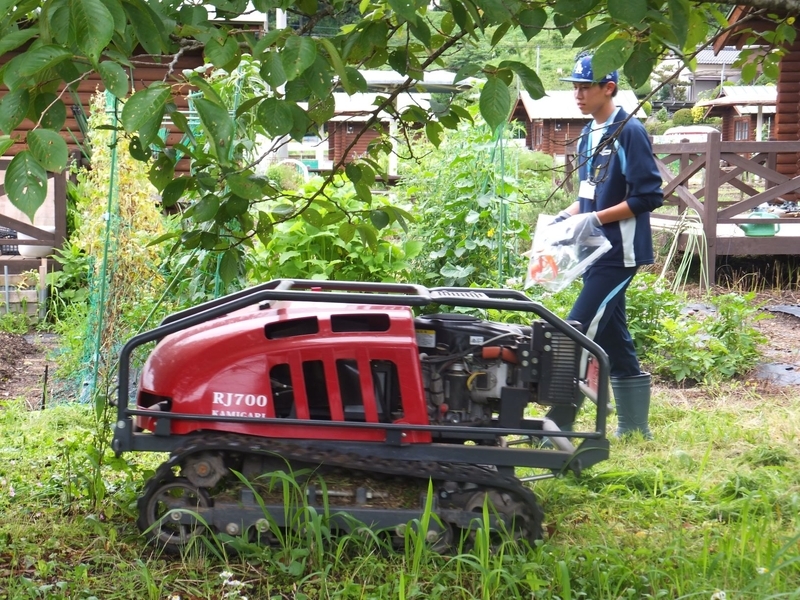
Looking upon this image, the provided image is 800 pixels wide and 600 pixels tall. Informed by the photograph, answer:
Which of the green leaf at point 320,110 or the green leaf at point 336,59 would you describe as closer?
the green leaf at point 336,59

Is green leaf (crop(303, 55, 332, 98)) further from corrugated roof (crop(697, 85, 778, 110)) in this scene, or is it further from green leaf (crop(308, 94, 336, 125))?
corrugated roof (crop(697, 85, 778, 110))

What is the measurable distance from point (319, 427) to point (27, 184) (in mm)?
1769

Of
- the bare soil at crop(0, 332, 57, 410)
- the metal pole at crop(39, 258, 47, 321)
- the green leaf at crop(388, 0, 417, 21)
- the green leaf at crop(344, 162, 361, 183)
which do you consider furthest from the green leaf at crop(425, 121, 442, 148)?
the metal pole at crop(39, 258, 47, 321)

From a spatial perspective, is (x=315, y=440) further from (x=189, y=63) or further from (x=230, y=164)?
(x=189, y=63)

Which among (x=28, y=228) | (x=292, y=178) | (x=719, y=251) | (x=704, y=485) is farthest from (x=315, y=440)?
(x=292, y=178)

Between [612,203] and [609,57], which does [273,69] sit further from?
[612,203]

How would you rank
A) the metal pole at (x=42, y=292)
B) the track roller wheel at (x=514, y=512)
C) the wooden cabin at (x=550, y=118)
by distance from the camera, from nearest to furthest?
the track roller wheel at (x=514, y=512), the metal pole at (x=42, y=292), the wooden cabin at (x=550, y=118)

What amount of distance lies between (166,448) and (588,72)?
2.77 metres

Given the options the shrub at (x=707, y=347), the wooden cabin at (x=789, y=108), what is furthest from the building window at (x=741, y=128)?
the shrub at (x=707, y=347)

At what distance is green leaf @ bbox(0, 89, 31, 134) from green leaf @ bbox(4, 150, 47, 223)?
15cm

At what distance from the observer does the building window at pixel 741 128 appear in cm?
4561

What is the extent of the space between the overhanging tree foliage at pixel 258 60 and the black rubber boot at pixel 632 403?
5.85ft

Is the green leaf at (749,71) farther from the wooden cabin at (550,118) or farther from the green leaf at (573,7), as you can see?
the wooden cabin at (550,118)

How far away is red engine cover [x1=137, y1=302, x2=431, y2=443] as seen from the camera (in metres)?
3.43
